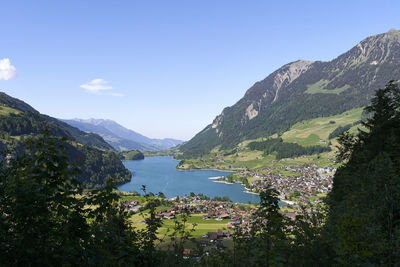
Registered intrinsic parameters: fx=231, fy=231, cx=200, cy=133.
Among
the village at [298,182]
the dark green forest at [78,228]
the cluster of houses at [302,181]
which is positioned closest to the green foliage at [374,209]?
the dark green forest at [78,228]

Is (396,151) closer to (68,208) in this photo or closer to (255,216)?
(255,216)

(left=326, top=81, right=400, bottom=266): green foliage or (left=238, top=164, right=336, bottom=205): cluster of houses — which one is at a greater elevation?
(left=326, top=81, right=400, bottom=266): green foliage

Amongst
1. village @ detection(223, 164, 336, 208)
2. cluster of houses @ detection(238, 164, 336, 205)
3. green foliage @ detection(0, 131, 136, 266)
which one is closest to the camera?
green foliage @ detection(0, 131, 136, 266)

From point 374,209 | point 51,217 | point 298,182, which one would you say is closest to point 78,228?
point 51,217

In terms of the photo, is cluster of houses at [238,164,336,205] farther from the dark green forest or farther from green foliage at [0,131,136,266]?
green foliage at [0,131,136,266]

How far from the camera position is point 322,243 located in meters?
7.74

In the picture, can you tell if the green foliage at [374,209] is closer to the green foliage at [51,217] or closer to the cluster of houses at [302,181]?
the green foliage at [51,217]

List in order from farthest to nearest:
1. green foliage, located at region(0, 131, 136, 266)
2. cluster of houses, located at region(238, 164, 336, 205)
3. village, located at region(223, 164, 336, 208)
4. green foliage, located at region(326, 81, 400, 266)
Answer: cluster of houses, located at region(238, 164, 336, 205), village, located at region(223, 164, 336, 208), green foliage, located at region(326, 81, 400, 266), green foliage, located at region(0, 131, 136, 266)

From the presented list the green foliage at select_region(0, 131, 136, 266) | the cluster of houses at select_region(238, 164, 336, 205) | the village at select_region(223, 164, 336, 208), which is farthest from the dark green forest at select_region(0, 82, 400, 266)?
the cluster of houses at select_region(238, 164, 336, 205)

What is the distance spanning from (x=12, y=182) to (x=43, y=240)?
138cm

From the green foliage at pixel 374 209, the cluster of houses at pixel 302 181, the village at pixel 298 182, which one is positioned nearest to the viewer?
the green foliage at pixel 374 209

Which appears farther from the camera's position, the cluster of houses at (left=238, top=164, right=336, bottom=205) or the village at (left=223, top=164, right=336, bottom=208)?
the cluster of houses at (left=238, top=164, right=336, bottom=205)

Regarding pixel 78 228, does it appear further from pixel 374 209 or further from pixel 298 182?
pixel 298 182

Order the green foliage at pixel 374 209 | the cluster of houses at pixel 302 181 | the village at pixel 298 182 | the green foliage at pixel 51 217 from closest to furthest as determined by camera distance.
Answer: the green foliage at pixel 51 217, the green foliage at pixel 374 209, the village at pixel 298 182, the cluster of houses at pixel 302 181
